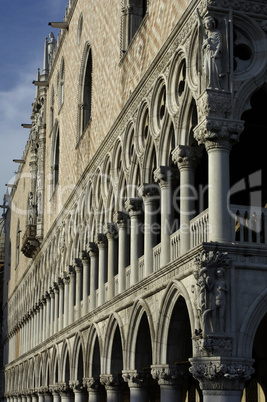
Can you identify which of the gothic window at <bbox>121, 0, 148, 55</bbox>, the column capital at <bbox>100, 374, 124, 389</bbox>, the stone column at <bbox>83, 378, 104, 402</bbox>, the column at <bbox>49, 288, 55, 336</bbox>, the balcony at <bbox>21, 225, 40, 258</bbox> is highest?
the gothic window at <bbox>121, 0, 148, 55</bbox>

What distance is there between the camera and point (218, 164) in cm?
1203

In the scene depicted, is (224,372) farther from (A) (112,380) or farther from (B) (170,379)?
(A) (112,380)

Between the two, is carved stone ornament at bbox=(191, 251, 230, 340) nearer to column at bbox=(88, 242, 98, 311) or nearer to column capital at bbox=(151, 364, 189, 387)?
column capital at bbox=(151, 364, 189, 387)

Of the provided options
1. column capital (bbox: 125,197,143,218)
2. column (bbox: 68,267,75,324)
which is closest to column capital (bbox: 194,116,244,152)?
column capital (bbox: 125,197,143,218)

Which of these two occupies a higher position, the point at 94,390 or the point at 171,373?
the point at 171,373

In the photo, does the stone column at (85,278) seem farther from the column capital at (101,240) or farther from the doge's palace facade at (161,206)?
the column capital at (101,240)

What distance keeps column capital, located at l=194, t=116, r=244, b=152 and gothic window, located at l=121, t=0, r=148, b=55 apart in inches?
279

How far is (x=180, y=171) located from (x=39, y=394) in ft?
65.6

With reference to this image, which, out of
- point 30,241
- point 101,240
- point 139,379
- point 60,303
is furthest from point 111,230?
point 30,241

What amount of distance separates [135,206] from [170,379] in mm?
4337

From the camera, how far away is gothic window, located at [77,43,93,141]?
25.2 meters

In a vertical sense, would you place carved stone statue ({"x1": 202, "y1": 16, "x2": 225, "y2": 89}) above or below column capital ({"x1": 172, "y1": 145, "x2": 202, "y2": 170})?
above

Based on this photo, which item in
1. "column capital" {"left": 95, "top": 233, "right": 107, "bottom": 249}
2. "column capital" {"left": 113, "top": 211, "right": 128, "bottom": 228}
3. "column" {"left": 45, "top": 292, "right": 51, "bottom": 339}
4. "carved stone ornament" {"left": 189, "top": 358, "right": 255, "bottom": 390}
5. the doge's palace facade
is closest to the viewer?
"carved stone ornament" {"left": 189, "top": 358, "right": 255, "bottom": 390}

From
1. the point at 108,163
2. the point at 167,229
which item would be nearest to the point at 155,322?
the point at 167,229
